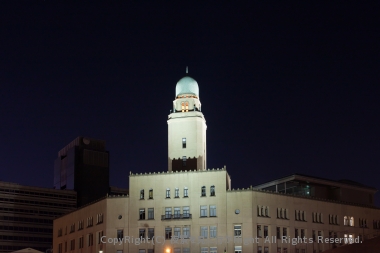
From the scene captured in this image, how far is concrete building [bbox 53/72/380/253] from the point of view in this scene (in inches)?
4390

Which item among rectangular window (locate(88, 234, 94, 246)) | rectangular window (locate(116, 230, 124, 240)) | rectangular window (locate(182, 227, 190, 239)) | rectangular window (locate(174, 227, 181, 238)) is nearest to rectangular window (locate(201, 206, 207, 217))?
rectangular window (locate(182, 227, 190, 239))

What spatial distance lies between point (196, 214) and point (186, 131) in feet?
57.9

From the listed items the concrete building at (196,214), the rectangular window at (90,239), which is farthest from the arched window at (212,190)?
the rectangular window at (90,239)

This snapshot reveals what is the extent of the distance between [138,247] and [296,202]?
28445mm

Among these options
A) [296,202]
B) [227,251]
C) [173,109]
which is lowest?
[227,251]

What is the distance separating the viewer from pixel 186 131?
12400 cm

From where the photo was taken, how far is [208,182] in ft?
374

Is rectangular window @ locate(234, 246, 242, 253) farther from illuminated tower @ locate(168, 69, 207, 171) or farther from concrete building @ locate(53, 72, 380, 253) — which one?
illuminated tower @ locate(168, 69, 207, 171)

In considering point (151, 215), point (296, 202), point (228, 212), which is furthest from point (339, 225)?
point (151, 215)

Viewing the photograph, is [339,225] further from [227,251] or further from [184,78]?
[184,78]

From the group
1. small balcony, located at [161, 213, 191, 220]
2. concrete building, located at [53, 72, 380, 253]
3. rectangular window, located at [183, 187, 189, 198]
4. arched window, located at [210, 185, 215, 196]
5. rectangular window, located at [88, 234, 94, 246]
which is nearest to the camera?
concrete building, located at [53, 72, 380, 253]

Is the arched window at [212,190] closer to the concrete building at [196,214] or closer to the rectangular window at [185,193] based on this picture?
the concrete building at [196,214]

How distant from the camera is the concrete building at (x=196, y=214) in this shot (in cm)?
11150

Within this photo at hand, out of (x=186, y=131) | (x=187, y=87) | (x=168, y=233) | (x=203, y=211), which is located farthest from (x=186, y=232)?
(x=187, y=87)
